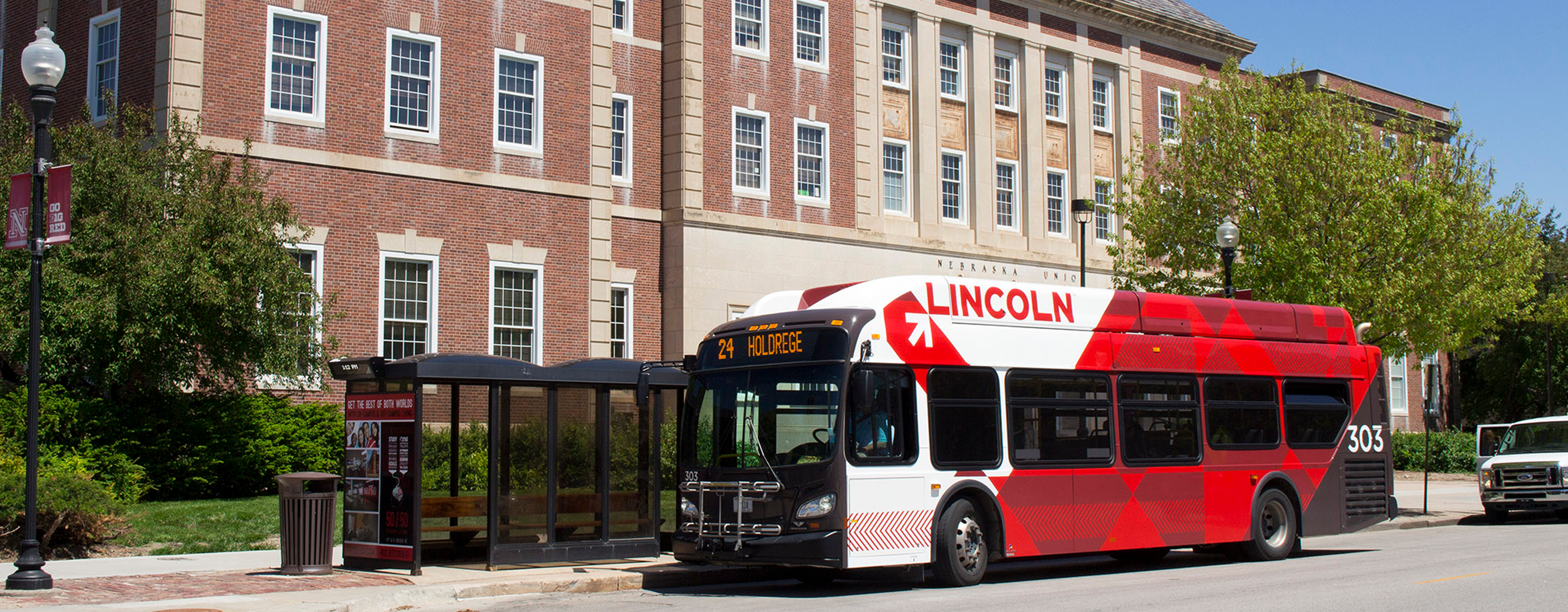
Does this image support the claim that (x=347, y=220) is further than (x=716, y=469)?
Yes

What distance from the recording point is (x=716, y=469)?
44.2 ft

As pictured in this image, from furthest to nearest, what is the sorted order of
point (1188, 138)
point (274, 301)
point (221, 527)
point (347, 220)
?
point (1188, 138)
point (347, 220)
point (274, 301)
point (221, 527)

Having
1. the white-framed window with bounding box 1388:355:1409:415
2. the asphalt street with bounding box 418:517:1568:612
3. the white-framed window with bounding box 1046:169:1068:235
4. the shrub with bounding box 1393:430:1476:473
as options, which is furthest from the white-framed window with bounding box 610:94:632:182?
the white-framed window with bounding box 1388:355:1409:415

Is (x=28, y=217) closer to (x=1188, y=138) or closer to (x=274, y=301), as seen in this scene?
(x=274, y=301)

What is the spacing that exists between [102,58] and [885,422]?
18456mm

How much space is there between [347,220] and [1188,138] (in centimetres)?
1674

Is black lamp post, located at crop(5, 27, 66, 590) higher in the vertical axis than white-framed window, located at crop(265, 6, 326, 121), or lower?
lower

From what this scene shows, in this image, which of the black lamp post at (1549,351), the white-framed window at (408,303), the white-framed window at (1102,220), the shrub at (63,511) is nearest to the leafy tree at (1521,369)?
the black lamp post at (1549,351)

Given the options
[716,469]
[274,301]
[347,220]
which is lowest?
[716,469]

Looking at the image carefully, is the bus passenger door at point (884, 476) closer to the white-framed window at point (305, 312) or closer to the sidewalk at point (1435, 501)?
the sidewalk at point (1435, 501)

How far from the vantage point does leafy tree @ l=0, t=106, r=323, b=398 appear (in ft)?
64.7

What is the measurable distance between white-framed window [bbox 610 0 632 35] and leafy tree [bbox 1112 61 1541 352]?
11262 mm

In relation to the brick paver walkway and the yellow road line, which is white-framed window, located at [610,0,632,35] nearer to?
the brick paver walkway

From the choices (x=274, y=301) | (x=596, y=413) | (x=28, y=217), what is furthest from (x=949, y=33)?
(x=28, y=217)
